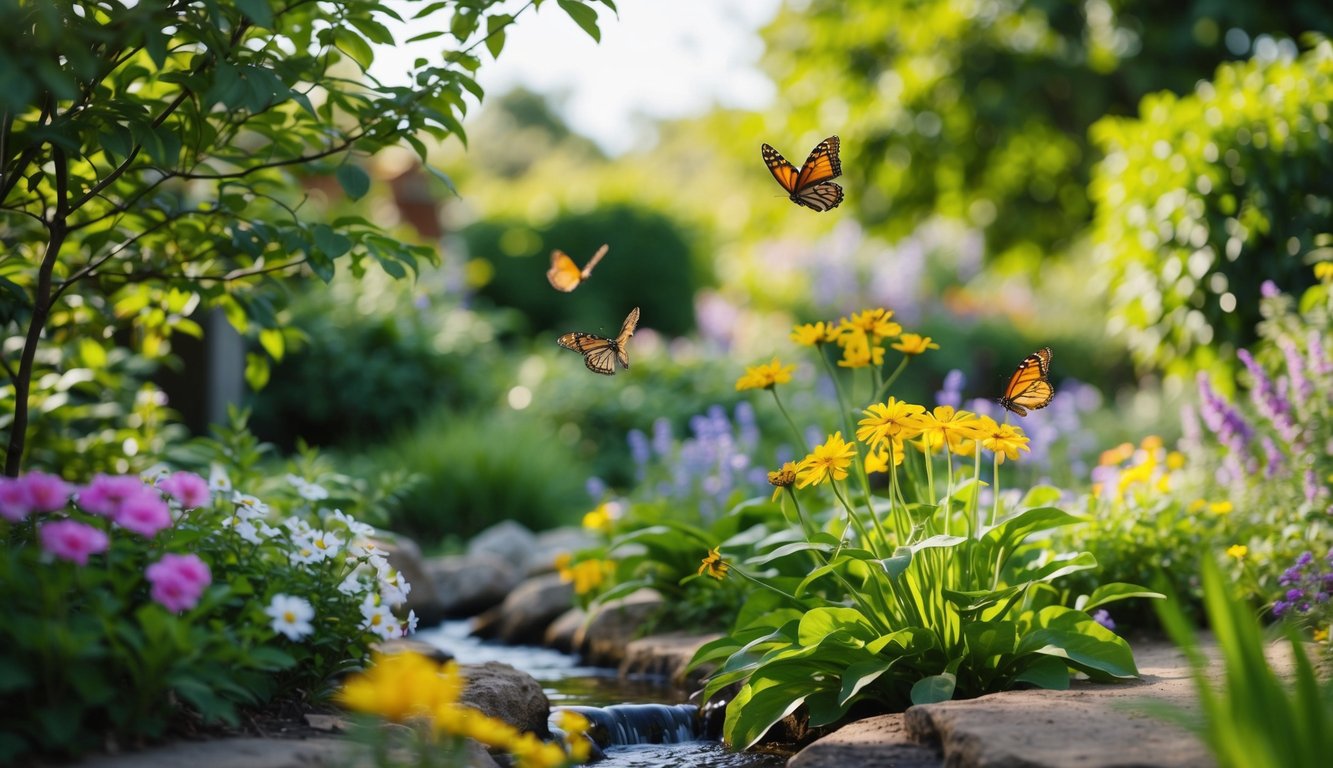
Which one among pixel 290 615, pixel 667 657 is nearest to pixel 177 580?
pixel 290 615

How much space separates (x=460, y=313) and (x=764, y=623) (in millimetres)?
6346

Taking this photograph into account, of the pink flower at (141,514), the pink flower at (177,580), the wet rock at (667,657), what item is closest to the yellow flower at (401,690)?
the pink flower at (177,580)

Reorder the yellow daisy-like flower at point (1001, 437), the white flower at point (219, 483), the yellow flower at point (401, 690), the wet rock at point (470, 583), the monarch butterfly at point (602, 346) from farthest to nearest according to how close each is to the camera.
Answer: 1. the wet rock at point (470, 583)
2. the white flower at point (219, 483)
3. the monarch butterfly at point (602, 346)
4. the yellow daisy-like flower at point (1001, 437)
5. the yellow flower at point (401, 690)

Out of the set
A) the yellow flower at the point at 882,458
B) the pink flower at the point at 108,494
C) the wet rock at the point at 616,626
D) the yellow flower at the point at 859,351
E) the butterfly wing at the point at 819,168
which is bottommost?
the wet rock at the point at 616,626

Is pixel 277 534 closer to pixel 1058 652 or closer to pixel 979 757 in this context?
pixel 979 757

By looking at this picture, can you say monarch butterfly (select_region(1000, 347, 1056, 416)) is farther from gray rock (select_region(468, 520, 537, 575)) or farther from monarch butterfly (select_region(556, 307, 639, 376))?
gray rock (select_region(468, 520, 537, 575))

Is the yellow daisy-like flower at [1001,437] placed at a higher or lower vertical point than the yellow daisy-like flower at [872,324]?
lower

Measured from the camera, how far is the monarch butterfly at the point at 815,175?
9.16 ft

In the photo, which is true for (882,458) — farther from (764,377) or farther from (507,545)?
(507,545)

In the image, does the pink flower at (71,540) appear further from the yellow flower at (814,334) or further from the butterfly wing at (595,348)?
the yellow flower at (814,334)

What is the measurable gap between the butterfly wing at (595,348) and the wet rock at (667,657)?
1.11 metres

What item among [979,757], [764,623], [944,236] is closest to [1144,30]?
[944,236]

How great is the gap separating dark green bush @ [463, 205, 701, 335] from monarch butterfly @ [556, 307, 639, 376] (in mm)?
10225

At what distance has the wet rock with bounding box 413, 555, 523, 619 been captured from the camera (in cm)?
540
